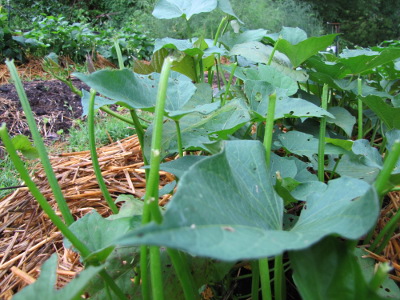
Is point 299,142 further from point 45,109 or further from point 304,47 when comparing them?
point 45,109

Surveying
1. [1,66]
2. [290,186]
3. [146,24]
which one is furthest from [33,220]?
Result: [146,24]

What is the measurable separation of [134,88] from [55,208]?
1.25 ft

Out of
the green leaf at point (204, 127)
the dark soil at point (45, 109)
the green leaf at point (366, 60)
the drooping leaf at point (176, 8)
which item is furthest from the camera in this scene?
the dark soil at point (45, 109)

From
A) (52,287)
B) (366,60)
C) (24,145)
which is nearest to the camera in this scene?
(52,287)

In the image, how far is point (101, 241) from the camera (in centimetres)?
33

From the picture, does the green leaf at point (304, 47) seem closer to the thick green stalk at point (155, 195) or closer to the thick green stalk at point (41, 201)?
the thick green stalk at point (155, 195)

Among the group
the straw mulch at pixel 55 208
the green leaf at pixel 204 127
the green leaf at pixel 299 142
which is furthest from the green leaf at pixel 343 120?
the straw mulch at pixel 55 208

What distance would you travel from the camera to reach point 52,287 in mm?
235

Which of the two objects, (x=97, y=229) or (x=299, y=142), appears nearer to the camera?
(x=97, y=229)

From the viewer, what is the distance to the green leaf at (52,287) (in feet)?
0.71

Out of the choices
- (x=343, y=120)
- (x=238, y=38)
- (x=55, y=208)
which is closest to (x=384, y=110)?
(x=343, y=120)

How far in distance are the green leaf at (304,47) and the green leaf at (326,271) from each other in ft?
1.46

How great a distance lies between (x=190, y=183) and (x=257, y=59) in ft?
1.74

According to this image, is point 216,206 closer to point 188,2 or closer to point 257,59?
point 257,59
